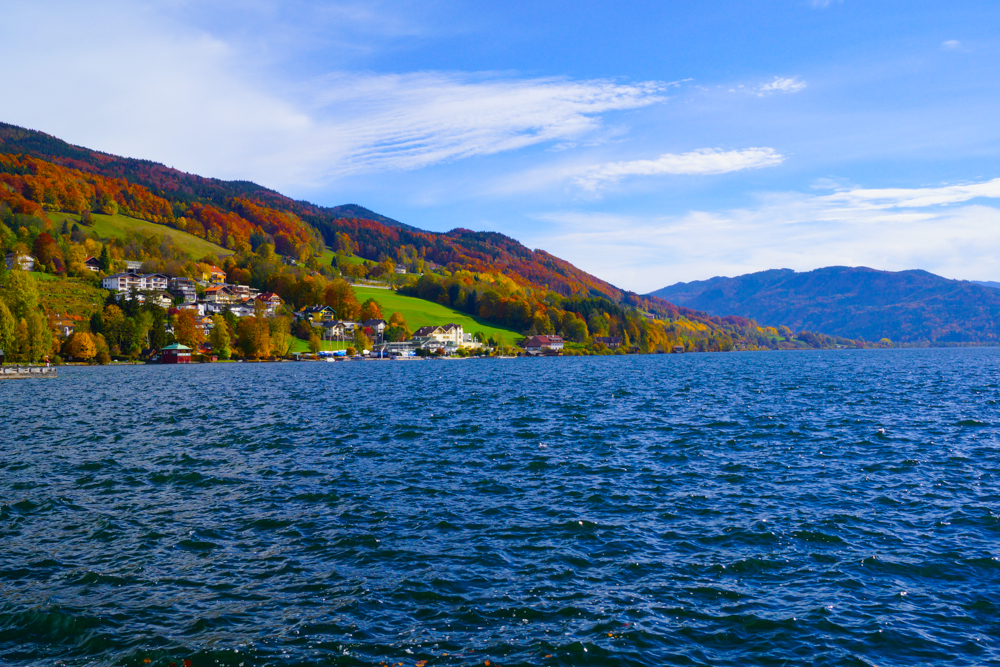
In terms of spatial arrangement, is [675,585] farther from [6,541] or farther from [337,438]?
[337,438]

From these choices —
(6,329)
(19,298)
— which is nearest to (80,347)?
(19,298)

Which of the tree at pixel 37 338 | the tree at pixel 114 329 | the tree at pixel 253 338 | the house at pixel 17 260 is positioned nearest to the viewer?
the tree at pixel 37 338

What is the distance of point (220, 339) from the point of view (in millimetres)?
165625

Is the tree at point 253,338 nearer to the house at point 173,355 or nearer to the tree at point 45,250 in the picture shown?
the house at point 173,355

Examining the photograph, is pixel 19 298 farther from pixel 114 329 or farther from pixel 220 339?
pixel 220 339

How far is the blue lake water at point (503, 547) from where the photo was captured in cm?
1217

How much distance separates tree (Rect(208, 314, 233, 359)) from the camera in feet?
543

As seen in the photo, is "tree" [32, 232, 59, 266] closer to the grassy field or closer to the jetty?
the grassy field

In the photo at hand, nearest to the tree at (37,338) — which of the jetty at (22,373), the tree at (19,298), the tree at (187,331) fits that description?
the tree at (19,298)

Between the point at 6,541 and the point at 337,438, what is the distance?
63.5 ft

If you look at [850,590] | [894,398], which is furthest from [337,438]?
[894,398]

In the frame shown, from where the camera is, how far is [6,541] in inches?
711

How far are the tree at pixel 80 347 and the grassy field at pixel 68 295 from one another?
1929 cm

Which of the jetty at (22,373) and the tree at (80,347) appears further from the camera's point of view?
the tree at (80,347)
